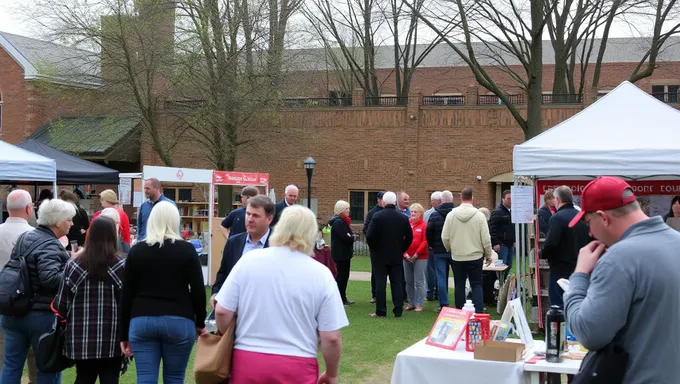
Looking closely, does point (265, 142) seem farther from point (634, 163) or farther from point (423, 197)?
point (634, 163)

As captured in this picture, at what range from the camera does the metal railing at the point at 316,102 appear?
3034 centimetres

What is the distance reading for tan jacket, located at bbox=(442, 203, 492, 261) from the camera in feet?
37.4

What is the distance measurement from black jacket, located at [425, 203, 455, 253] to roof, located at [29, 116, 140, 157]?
20.8 metres

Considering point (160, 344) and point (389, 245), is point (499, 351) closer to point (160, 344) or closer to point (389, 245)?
point (160, 344)

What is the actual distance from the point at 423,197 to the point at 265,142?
6375mm

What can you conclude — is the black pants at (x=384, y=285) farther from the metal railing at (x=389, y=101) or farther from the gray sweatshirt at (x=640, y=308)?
the metal railing at (x=389, y=101)

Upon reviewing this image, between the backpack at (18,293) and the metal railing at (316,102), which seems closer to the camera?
the backpack at (18,293)

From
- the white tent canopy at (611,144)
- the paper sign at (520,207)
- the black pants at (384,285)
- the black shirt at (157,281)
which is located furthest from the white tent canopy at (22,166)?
the black shirt at (157,281)

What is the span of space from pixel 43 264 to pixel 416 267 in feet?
25.5

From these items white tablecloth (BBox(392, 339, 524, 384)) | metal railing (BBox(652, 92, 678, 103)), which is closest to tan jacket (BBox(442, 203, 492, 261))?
white tablecloth (BBox(392, 339, 524, 384))

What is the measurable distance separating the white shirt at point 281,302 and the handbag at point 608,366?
4.84ft

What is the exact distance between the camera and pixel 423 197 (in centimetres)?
3011

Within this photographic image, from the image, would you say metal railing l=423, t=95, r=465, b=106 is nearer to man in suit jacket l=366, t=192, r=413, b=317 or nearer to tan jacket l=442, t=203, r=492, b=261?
man in suit jacket l=366, t=192, r=413, b=317

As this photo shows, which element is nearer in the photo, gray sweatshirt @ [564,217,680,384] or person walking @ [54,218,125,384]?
gray sweatshirt @ [564,217,680,384]
